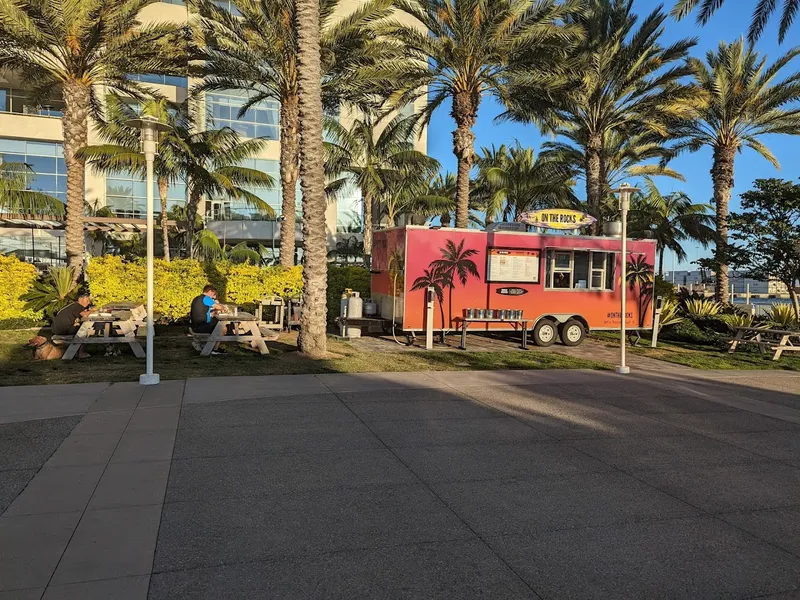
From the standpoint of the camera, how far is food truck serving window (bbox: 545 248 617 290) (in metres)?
14.7

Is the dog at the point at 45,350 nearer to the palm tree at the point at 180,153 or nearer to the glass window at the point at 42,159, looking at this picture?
the palm tree at the point at 180,153

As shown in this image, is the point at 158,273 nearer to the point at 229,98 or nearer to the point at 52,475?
the point at 52,475

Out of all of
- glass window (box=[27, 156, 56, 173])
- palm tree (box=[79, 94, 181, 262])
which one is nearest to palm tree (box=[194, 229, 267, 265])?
palm tree (box=[79, 94, 181, 262])

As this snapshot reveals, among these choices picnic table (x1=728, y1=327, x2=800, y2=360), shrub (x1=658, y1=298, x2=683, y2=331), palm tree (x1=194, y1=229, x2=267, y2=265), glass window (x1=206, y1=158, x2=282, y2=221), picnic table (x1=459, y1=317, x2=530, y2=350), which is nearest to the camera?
picnic table (x1=459, y1=317, x2=530, y2=350)

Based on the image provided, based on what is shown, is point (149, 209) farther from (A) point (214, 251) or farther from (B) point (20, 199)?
(A) point (214, 251)

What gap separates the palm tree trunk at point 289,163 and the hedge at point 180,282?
1.78 metres

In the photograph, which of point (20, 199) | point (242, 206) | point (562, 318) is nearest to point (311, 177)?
point (562, 318)

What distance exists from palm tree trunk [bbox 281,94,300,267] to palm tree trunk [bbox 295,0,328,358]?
625cm

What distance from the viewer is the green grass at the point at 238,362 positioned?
9.45 meters

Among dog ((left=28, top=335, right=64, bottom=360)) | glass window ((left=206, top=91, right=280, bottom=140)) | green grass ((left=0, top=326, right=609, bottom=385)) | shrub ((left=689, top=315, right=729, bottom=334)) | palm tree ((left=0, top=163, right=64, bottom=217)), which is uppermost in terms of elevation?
glass window ((left=206, top=91, right=280, bottom=140))

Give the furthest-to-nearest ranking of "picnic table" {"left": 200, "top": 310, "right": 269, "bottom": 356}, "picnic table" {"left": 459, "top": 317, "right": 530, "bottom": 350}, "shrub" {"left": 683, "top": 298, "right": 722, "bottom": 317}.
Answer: "shrub" {"left": 683, "top": 298, "right": 722, "bottom": 317}
"picnic table" {"left": 459, "top": 317, "right": 530, "bottom": 350}
"picnic table" {"left": 200, "top": 310, "right": 269, "bottom": 356}

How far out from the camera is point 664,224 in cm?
3045

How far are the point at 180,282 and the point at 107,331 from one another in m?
4.27

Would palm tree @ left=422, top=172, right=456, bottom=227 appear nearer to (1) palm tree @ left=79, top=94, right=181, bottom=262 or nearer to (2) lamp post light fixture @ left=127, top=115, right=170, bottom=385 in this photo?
(1) palm tree @ left=79, top=94, right=181, bottom=262
